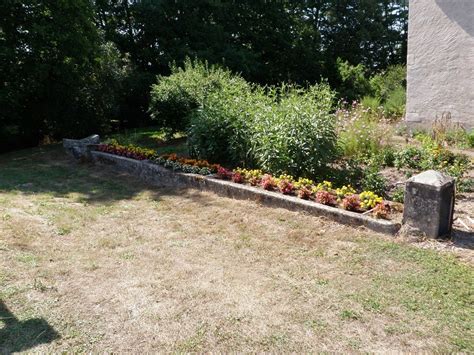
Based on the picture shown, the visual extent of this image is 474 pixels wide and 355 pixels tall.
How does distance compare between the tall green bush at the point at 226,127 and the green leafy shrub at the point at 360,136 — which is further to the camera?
the green leafy shrub at the point at 360,136

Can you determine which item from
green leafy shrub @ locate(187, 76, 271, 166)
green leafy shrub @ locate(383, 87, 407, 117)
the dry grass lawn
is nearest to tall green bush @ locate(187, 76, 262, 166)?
green leafy shrub @ locate(187, 76, 271, 166)

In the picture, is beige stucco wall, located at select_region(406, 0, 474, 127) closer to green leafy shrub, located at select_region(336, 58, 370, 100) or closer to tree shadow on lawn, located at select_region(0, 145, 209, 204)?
tree shadow on lawn, located at select_region(0, 145, 209, 204)

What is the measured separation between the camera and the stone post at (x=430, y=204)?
3.89 m

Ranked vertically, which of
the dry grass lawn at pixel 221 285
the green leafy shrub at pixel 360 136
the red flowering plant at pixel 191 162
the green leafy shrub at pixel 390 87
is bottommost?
the dry grass lawn at pixel 221 285

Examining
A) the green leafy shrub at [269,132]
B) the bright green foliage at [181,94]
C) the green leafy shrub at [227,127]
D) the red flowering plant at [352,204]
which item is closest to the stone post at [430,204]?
the red flowering plant at [352,204]

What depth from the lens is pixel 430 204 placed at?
12.8 feet

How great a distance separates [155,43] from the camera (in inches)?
626

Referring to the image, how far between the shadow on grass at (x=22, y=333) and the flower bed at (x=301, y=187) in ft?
10.2

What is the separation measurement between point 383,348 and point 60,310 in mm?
2356

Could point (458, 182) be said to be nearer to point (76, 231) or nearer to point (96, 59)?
point (76, 231)

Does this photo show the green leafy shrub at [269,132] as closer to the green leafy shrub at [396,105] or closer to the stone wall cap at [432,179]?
the stone wall cap at [432,179]

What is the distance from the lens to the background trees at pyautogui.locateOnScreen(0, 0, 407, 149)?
430 inches

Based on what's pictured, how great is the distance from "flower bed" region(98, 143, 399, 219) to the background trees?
225 inches

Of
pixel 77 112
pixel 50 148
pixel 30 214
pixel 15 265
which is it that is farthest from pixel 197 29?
pixel 15 265
